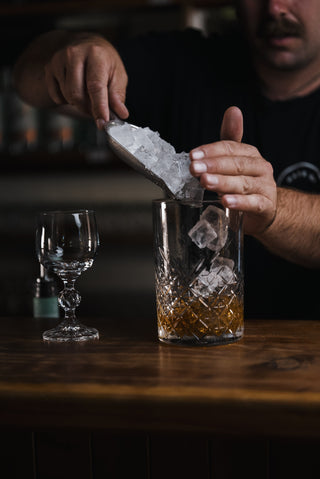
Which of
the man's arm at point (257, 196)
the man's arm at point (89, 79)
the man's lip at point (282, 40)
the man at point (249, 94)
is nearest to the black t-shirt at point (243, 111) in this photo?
the man at point (249, 94)

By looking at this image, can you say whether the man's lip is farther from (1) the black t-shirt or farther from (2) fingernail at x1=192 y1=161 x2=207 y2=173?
(2) fingernail at x1=192 y1=161 x2=207 y2=173

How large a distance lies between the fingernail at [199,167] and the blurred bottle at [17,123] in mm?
2047

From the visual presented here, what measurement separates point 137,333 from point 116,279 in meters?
2.02

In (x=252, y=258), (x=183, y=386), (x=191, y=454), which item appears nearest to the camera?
(x=183, y=386)

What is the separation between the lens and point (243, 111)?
184cm


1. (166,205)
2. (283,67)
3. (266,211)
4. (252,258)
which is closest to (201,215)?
(166,205)

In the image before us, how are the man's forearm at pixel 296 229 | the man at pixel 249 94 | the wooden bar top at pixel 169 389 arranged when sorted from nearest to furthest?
the wooden bar top at pixel 169 389 < the man's forearm at pixel 296 229 < the man at pixel 249 94

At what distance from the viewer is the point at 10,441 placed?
0.91 m

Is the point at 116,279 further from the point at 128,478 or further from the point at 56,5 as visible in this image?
the point at 128,478

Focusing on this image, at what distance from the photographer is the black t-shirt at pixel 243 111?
1.73 meters

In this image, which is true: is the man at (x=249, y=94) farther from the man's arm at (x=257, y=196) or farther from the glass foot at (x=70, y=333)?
the glass foot at (x=70, y=333)

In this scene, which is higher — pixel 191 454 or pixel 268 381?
pixel 268 381

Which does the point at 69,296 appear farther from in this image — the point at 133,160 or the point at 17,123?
the point at 17,123

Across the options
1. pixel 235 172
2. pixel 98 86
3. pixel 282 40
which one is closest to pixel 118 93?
pixel 98 86
